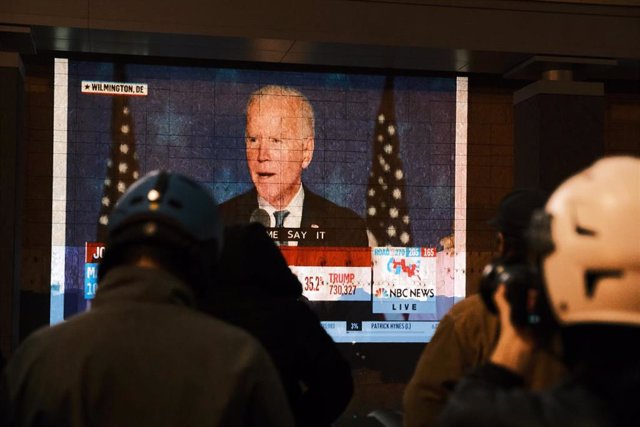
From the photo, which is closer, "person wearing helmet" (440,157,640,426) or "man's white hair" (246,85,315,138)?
"person wearing helmet" (440,157,640,426)

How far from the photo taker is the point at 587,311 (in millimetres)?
1599

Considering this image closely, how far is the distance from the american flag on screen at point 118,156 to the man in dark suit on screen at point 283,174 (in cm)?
92

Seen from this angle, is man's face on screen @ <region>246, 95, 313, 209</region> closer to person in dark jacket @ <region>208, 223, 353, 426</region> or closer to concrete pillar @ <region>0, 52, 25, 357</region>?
concrete pillar @ <region>0, 52, 25, 357</region>

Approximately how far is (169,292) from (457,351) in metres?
1.38

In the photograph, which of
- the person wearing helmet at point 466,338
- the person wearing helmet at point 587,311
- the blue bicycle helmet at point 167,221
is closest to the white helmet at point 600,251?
the person wearing helmet at point 587,311

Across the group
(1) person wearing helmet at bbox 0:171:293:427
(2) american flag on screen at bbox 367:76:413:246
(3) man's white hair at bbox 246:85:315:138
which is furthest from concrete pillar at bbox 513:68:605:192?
(1) person wearing helmet at bbox 0:171:293:427

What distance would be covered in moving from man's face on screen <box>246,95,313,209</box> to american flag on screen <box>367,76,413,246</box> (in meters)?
0.66

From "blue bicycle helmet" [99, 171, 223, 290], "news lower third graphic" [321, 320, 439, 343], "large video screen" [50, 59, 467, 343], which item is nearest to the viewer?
"blue bicycle helmet" [99, 171, 223, 290]

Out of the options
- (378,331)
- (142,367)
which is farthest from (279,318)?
(378,331)

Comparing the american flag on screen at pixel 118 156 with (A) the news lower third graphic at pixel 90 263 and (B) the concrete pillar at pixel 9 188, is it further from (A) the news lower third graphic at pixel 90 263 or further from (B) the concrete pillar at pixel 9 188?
(B) the concrete pillar at pixel 9 188

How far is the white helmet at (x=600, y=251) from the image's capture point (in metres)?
1.59

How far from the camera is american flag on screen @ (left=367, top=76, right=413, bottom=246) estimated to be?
9086 millimetres

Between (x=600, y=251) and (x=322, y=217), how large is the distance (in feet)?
24.4

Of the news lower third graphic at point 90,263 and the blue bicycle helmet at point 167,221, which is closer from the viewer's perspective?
the blue bicycle helmet at point 167,221
